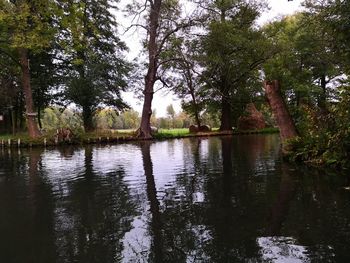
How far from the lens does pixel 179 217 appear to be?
19.2ft

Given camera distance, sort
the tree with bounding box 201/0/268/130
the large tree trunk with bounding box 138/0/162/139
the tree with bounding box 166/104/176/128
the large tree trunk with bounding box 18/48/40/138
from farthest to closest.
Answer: the tree with bounding box 166/104/176/128 → the tree with bounding box 201/0/268/130 → the large tree trunk with bounding box 138/0/162/139 → the large tree trunk with bounding box 18/48/40/138

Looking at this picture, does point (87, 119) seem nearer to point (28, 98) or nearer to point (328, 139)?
point (28, 98)

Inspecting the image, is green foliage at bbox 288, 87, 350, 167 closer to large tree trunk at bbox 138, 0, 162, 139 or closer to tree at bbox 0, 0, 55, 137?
tree at bbox 0, 0, 55, 137

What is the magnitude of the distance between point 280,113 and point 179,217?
25.8 ft

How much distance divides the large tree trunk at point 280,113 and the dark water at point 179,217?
2.50 m

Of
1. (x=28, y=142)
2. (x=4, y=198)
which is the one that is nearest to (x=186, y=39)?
(x=28, y=142)

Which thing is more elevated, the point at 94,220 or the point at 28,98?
the point at 28,98

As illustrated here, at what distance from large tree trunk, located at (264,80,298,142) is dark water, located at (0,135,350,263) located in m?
2.50

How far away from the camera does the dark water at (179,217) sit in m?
4.35

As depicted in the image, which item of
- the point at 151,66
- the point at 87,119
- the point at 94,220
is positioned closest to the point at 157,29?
the point at 151,66

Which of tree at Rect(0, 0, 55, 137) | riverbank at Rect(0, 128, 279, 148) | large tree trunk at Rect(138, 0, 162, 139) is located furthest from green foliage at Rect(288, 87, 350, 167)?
large tree trunk at Rect(138, 0, 162, 139)

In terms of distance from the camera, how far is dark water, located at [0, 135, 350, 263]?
4.35m

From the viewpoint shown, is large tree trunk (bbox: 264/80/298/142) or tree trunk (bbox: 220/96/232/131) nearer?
large tree trunk (bbox: 264/80/298/142)

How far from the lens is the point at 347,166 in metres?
9.62
